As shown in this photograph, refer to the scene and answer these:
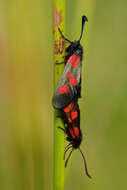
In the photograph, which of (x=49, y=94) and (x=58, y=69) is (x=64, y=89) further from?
(x=49, y=94)

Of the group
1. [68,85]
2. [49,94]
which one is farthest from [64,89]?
[49,94]

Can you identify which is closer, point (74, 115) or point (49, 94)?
point (74, 115)

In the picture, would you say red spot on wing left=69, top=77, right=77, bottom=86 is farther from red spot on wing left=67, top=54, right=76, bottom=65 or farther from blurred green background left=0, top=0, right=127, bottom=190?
blurred green background left=0, top=0, right=127, bottom=190

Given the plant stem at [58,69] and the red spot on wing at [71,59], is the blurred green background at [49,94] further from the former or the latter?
the plant stem at [58,69]

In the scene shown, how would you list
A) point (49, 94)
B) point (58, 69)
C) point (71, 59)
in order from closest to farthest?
point (58, 69) → point (71, 59) → point (49, 94)

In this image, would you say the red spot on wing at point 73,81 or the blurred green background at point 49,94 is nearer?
the red spot on wing at point 73,81

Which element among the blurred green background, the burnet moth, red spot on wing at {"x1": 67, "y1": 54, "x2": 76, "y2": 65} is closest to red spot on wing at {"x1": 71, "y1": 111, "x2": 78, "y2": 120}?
the burnet moth

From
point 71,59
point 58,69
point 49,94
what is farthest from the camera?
point 49,94

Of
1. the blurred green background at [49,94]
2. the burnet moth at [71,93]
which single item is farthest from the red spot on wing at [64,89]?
the blurred green background at [49,94]
